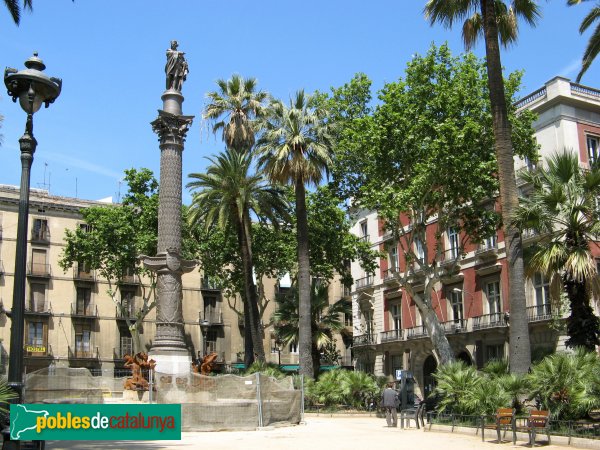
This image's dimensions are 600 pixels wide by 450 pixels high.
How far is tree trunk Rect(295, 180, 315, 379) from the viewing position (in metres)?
32.3

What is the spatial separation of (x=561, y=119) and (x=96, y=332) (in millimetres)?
38966

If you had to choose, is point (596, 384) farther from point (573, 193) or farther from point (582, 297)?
point (573, 193)

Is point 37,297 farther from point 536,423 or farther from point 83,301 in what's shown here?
point 536,423

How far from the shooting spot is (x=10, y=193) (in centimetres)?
5697

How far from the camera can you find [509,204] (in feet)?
70.6

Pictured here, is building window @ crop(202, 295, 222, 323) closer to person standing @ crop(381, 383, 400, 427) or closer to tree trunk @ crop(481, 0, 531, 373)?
person standing @ crop(381, 383, 400, 427)

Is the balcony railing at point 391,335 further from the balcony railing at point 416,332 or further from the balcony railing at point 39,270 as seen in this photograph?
the balcony railing at point 39,270

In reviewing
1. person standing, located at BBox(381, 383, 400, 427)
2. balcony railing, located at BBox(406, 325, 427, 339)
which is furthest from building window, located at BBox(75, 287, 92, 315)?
person standing, located at BBox(381, 383, 400, 427)

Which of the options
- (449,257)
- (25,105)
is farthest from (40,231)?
(25,105)

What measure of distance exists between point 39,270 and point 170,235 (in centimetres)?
3352

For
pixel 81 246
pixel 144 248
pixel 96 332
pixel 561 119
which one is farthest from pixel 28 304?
pixel 561 119

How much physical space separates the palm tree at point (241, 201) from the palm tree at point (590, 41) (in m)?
17.6

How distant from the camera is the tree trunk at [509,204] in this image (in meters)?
20.4

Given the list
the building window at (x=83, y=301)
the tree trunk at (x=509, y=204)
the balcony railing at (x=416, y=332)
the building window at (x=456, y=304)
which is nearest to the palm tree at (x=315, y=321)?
the balcony railing at (x=416, y=332)
